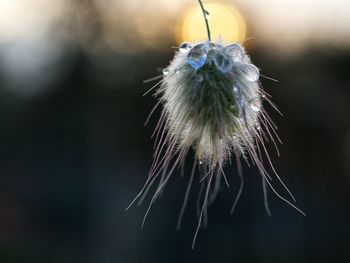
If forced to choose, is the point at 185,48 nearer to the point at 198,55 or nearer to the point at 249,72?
the point at 198,55

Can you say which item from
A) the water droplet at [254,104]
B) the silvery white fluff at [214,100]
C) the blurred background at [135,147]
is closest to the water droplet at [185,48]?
the silvery white fluff at [214,100]

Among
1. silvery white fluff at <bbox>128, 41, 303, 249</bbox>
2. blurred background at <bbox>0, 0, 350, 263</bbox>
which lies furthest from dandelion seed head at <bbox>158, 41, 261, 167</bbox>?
blurred background at <bbox>0, 0, 350, 263</bbox>

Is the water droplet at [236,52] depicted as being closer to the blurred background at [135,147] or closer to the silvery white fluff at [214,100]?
the silvery white fluff at [214,100]

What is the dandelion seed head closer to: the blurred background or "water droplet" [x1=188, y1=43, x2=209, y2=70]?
"water droplet" [x1=188, y1=43, x2=209, y2=70]

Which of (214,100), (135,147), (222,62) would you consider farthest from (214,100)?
(135,147)

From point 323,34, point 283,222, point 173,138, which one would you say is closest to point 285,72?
point 323,34

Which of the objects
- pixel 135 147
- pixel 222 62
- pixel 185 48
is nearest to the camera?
pixel 222 62
